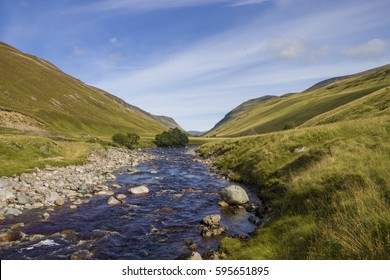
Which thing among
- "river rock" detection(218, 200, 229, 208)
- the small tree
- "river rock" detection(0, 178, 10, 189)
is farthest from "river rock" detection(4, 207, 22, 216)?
the small tree

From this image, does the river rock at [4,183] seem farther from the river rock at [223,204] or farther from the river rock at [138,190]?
the river rock at [223,204]

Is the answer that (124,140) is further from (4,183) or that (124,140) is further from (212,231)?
(212,231)

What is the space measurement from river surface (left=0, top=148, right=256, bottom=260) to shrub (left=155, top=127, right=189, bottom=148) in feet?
290

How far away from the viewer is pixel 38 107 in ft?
421

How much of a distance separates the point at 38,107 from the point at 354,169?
445 feet

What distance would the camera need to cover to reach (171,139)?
11812cm

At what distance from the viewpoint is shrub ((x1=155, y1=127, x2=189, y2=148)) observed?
116 meters

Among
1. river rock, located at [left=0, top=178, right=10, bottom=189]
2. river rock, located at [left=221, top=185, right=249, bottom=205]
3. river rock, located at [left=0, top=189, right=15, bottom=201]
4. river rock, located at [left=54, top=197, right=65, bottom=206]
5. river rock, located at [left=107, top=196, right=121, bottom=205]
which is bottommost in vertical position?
river rock, located at [left=221, top=185, right=249, bottom=205]

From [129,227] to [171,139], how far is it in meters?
100.0

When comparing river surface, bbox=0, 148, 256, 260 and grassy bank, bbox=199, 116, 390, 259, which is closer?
grassy bank, bbox=199, 116, 390, 259

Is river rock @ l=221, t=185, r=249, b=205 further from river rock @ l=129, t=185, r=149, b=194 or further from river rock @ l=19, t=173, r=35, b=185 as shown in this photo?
river rock @ l=19, t=173, r=35, b=185

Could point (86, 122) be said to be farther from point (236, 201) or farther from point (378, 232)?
point (378, 232)

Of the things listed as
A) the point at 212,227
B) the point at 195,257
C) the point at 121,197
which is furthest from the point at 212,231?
the point at 121,197

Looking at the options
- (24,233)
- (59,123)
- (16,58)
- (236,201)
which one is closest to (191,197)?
(236,201)
